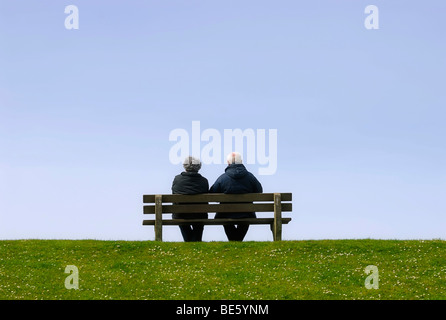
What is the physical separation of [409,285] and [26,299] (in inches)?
372

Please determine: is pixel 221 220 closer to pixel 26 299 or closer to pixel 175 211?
pixel 175 211

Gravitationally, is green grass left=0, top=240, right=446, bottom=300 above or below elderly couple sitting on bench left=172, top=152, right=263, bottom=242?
below

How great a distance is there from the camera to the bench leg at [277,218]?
63.5 feet

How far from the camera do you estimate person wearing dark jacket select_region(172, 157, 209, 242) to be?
1958 centimetres

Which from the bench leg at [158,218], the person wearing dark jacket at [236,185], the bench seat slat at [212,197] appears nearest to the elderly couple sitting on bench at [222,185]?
the person wearing dark jacket at [236,185]

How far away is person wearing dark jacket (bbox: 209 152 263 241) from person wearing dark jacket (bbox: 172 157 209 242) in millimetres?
505

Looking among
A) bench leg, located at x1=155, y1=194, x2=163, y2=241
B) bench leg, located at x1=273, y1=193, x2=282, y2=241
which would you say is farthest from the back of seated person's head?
bench leg, located at x1=155, y1=194, x2=163, y2=241

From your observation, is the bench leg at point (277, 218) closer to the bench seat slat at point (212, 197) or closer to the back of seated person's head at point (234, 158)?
the bench seat slat at point (212, 197)

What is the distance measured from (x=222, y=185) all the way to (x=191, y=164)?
1.19 meters

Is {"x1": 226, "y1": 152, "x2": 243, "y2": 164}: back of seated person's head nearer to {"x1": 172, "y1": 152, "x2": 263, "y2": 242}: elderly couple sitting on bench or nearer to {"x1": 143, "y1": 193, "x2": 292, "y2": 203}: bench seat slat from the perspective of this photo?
{"x1": 172, "y1": 152, "x2": 263, "y2": 242}: elderly couple sitting on bench

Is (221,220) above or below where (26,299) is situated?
above
